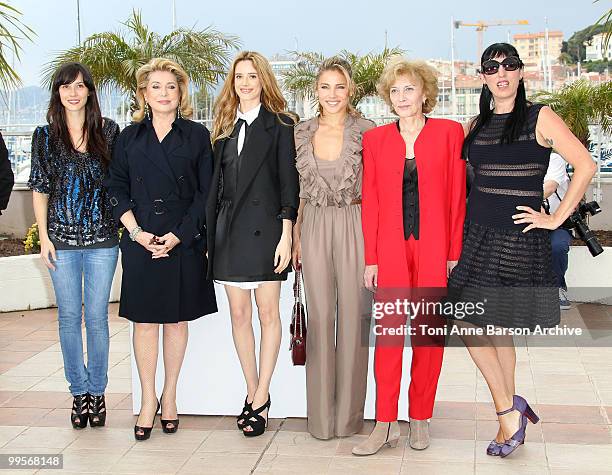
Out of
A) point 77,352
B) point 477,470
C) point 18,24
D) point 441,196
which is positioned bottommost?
point 477,470

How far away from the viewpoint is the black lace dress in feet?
12.8

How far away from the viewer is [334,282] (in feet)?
14.4

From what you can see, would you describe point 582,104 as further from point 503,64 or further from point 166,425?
point 166,425

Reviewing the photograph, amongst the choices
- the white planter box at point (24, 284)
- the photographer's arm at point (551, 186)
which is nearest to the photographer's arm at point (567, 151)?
the photographer's arm at point (551, 186)

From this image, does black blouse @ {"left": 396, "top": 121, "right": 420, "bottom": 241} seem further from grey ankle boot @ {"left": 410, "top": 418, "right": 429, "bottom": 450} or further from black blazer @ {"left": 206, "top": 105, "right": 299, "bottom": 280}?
grey ankle boot @ {"left": 410, "top": 418, "right": 429, "bottom": 450}

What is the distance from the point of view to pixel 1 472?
13.4 ft

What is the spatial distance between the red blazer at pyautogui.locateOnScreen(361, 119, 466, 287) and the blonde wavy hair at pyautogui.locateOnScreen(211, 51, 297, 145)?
54 cm

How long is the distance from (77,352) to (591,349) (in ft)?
11.8

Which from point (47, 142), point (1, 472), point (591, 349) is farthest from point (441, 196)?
point (591, 349)

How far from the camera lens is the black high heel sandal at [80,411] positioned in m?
4.69

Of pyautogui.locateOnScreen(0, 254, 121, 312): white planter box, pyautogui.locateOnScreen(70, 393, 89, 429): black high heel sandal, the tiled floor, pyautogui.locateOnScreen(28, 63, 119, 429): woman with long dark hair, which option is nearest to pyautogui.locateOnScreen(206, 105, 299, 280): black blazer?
pyautogui.locateOnScreen(28, 63, 119, 429): woman with long dark hair

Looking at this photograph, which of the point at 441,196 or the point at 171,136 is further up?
the point at 171,136

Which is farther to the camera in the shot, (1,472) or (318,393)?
(318,393)

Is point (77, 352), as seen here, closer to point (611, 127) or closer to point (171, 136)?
point (171, 136)
